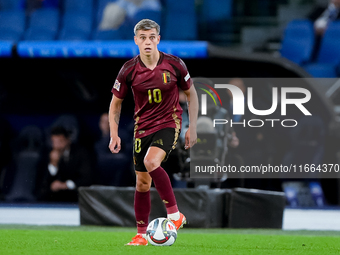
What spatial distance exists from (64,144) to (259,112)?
2993 mm

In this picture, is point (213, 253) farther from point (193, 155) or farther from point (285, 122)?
point (285, 122)

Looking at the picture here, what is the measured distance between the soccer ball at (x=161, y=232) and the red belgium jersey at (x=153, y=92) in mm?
676

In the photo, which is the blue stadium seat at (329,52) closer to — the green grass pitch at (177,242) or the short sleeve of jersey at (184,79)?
the green grass pitch at (177,242)

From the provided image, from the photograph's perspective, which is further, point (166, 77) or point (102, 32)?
point (102, 32)

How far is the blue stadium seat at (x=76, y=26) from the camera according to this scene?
33.1 feet

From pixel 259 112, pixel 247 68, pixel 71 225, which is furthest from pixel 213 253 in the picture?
pixel 247 68

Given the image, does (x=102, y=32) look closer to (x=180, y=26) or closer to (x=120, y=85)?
(x=180, y=26)

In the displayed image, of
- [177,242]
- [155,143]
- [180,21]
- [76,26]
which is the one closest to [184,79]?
[155,143]

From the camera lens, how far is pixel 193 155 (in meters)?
8.01

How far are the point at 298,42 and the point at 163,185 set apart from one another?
647 centimetres

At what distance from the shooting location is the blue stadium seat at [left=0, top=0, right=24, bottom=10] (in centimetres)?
1078

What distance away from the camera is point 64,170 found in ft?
30.1

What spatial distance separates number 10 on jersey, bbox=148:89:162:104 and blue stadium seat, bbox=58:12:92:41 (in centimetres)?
552

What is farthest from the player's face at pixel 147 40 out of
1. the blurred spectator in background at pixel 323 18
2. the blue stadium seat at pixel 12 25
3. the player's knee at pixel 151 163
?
the blurred spectator in background at pixel 323 18
